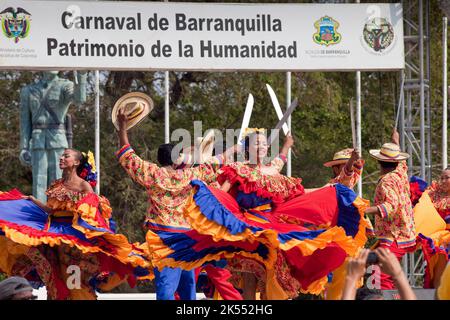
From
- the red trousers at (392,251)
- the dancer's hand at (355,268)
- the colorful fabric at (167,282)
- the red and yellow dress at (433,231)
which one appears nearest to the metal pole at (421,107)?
the red and yellow dress at (433,231)

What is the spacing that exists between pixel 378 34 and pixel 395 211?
3652 mm

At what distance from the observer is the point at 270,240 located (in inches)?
329

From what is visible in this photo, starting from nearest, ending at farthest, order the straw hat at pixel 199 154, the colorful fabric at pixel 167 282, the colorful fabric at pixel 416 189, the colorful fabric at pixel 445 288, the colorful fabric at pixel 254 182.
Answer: the colorful fabric at pixel 445 288 < the colorful fabric at pixel 254 182 < the colorful fabric at pixel 167 282 < the straw hat at pixel 199 154 < the colorful fabric at pixel 416 189

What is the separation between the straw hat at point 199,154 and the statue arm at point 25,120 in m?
3.60

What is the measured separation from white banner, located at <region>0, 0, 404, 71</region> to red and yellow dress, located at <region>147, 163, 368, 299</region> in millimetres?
4245

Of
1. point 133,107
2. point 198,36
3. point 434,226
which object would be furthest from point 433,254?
point 198,36

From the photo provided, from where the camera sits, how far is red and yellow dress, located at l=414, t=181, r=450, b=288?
35.2ft

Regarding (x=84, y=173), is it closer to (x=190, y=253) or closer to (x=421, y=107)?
(x=190, y=253)

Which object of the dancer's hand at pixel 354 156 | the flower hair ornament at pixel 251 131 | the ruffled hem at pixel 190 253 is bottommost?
the ruffled hem at pixel 190 253

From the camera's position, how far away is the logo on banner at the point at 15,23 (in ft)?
42.3

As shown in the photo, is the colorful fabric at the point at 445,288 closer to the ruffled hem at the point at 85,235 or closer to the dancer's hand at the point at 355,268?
the dancer's hand at the point at 355,268

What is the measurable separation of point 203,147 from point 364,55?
3621 mm
